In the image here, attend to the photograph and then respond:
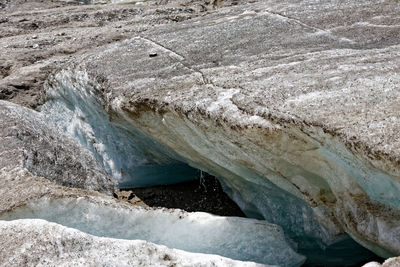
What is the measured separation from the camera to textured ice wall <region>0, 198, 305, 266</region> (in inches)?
101

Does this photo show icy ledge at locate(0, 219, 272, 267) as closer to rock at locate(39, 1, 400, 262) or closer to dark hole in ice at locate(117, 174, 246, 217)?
rock at locate(39, 1, 400, 262)

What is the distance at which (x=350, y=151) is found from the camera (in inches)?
81.9

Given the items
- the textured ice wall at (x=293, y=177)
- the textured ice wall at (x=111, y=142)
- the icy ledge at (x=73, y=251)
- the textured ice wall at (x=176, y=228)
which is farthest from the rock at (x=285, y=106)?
the icy ledge at (x=73, y=251)

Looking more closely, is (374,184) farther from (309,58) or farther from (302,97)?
(309,58)

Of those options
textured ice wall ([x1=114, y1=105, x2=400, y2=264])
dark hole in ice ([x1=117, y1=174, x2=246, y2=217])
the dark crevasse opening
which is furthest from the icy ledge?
dark hole in ice ([x1=117, y1=174, x2=246, y2=217])

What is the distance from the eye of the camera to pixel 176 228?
265 cm

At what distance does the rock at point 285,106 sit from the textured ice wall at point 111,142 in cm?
14

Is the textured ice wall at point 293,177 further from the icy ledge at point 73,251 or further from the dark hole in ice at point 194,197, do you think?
the icy ledge at point 73,251

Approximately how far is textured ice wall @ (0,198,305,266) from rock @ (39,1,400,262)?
254 millimetres

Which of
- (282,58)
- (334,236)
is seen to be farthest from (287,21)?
(334,236)

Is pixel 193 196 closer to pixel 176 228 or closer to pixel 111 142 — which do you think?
pixel 111 142

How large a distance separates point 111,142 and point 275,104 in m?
1.97

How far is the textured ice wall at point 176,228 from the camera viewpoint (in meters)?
2.56

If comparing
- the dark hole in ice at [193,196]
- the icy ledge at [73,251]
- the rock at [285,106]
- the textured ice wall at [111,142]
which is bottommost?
the dark hole in ice at [193,196]
